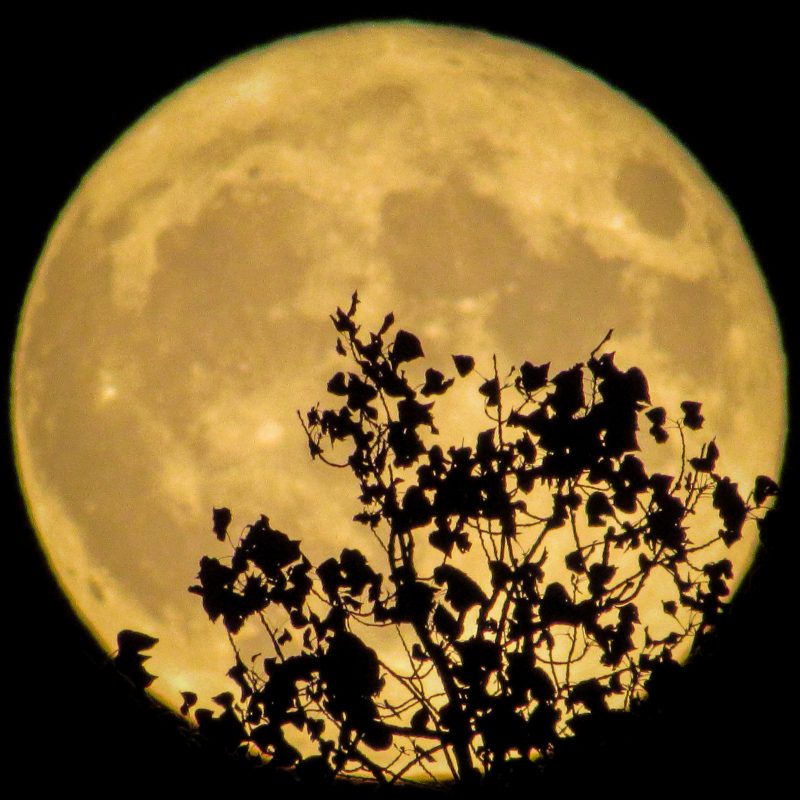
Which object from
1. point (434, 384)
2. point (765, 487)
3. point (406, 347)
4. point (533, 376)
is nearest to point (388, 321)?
point (406, 347)

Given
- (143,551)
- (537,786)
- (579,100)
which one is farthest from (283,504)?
(579,100)

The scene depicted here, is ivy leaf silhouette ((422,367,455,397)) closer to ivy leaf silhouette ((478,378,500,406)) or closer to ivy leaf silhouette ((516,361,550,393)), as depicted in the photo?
ivy leaf silhouette ((478,378,500,406))

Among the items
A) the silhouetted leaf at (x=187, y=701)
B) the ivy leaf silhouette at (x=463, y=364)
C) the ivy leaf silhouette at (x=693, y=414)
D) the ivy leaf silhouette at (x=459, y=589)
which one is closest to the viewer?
the ivy leaf silhouette at (x=459, y=589)

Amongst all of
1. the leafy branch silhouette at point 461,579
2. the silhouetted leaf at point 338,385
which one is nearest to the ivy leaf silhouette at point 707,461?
the leafy branch silhouette at point 461,579

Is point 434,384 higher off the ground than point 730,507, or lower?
higher

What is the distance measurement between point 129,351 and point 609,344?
16.2ft

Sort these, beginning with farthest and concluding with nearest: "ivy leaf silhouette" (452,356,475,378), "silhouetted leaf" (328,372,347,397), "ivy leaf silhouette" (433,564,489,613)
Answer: "silhouetted leaf" (328,372,347,397) < "ivy leaf silhouette" (452,356,475,378) < "ivy leaf silhouette" (433,564,489,613)

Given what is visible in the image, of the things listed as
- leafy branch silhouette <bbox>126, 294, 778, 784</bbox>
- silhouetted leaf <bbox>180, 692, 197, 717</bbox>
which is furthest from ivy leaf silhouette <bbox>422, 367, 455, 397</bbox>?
silhouetted leaf <bbox>180, 692, 197, 717</bbox>

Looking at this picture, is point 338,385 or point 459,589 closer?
point 459,589

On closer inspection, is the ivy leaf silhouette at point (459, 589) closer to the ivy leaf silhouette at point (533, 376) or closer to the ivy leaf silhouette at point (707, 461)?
the ivy leaf silhouette at point (533, 376)

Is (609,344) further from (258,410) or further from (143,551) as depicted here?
(143,551)

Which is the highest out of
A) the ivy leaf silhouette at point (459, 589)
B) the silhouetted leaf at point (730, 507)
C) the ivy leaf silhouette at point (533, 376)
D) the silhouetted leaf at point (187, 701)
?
the ivy leaf silhouette at point (533, 376)

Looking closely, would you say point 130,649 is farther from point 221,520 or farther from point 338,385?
point 338,385

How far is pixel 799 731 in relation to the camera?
228 inches
